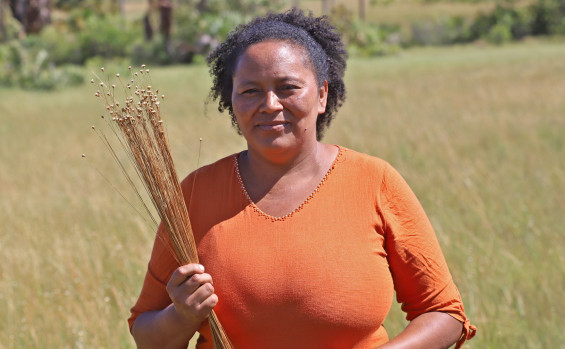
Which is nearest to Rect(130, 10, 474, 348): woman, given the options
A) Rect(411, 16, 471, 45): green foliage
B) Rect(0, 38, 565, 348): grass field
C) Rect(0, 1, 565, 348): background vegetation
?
Rect(0, 1, 565, 348): background vegetation

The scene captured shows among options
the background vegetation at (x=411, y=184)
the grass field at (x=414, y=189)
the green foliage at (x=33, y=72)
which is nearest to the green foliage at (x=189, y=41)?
the green foliage at (x=33, y=72)

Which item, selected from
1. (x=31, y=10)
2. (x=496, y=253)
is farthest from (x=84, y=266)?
(x=31, y=10)

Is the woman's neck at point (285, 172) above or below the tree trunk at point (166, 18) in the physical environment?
above

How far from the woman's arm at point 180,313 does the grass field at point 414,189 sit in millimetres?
1536

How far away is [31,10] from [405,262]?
70.7 feet

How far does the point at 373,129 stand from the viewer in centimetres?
918

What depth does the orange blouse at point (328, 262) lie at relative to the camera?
2.08 meters

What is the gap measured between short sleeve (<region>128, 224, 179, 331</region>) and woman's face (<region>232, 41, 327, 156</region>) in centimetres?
Result: 38

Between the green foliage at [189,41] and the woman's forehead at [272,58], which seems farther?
the green foliage at [189,41]

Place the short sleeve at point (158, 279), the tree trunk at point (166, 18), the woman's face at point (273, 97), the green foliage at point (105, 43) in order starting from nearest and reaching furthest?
the woman's face at point (273, 97) < the short sleeve at point (158, 279) < the tree trunk at point (166, 18) < the green foliage at point (105, 43)

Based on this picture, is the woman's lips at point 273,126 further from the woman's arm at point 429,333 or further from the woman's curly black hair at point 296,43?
the woman's arm at point 429,333

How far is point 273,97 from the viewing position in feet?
7.06

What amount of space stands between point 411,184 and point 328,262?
14.4 feet

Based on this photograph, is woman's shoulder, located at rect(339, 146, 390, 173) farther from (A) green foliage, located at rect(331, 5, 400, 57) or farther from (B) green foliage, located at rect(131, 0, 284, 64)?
(A) green foliage, located at rect(331, 5, 400, 57)
